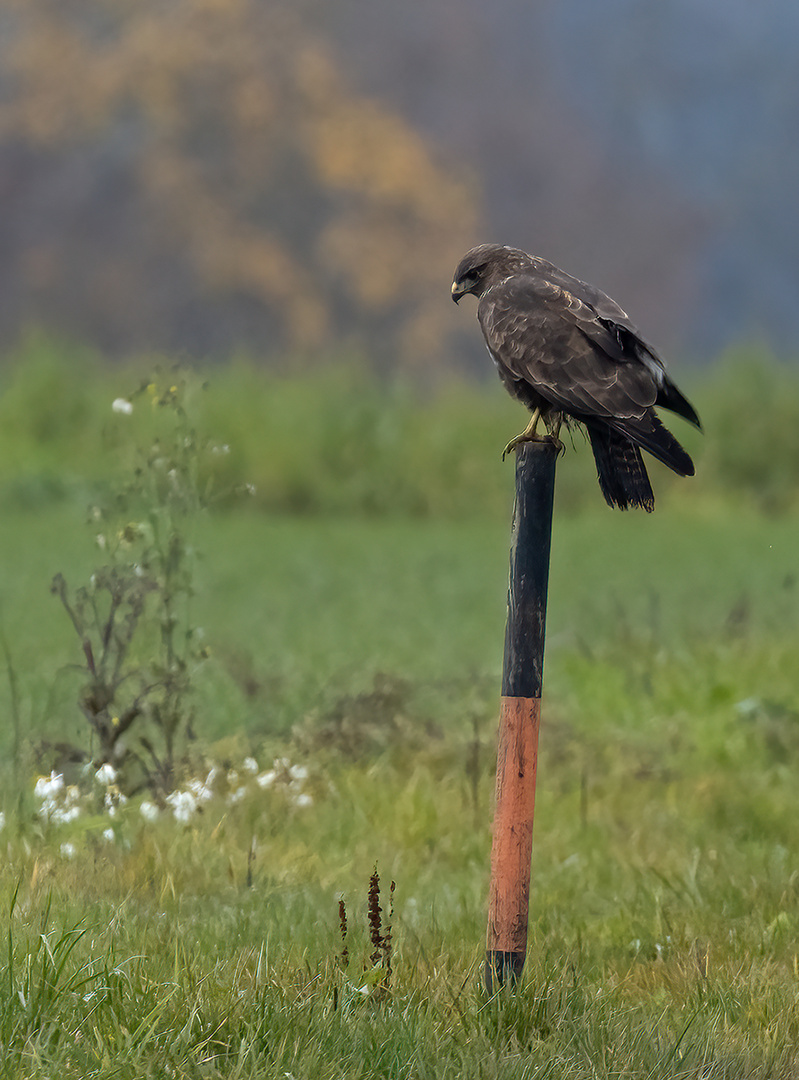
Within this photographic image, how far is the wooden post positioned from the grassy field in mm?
105

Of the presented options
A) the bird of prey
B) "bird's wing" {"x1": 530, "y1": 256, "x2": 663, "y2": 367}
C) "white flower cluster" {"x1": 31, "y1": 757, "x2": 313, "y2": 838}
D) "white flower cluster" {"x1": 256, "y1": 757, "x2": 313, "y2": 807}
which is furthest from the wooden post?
"white flower cluster" {"x1": 256, "y1": 757, "x2": 313, "y2": 807}

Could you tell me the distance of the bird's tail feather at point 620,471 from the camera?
2959mm

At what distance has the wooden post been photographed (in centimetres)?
285

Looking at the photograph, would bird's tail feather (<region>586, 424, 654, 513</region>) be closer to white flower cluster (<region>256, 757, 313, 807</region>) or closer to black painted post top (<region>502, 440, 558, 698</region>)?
black painted post top (<region>502, 440, 558, 698</region>)

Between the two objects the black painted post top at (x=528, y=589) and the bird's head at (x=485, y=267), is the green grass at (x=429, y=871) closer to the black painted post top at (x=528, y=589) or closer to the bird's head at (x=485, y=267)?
the black painted post top at (x=528, y=589)

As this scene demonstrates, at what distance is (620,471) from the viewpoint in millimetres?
2996

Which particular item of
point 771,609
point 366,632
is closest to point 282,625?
point 366,632

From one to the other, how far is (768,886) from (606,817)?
40.0 inches

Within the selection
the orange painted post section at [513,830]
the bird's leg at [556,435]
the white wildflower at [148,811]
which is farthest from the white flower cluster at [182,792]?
the bird's leg at [556,435]

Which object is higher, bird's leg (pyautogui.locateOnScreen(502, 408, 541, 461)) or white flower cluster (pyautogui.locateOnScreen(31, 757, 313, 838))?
bird's leg (pyautogui.locateOnScreen(502, 408, 541, 461))

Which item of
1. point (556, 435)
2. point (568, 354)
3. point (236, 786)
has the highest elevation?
point (568, 354)

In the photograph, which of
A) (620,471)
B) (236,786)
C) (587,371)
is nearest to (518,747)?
(620,471)

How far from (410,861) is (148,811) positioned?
931 mm

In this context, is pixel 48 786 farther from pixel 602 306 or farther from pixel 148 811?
pixel 602 306
